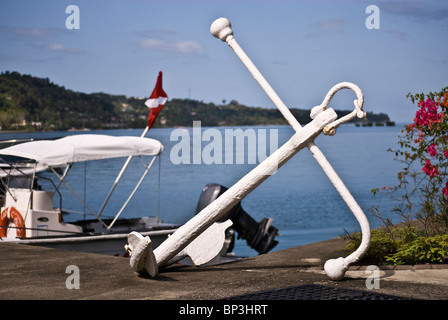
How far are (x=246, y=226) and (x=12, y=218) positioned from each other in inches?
202

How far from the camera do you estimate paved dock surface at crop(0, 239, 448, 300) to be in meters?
5.25

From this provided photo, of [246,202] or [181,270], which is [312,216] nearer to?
[246,202]

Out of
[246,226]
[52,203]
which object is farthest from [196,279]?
[246,226]

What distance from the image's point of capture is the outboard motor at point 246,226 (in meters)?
13.6

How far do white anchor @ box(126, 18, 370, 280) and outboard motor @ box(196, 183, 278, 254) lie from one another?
23.9 ft

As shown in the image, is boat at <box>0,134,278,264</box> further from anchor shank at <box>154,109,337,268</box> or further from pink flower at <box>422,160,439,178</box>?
pink flower at <box>422,160,439,178</box>

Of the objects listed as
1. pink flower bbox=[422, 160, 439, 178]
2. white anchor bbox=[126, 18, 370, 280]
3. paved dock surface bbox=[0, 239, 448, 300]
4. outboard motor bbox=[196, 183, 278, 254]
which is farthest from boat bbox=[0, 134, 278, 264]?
pink flower bbox=[422, 160, 439, 178]

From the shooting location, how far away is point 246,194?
5.96m

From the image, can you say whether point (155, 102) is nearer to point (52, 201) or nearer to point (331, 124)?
point (52, 201)

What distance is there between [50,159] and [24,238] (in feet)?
4.78

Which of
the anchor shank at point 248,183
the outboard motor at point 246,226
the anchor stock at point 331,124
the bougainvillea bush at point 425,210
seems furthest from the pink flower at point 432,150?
the outboard motor at point 246,226

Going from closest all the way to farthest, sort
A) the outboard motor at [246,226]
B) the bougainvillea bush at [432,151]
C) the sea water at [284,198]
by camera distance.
Result: the bougainvillea bush at [432,151]
the outboard motor at [246,226]
the sea water at [284,198]

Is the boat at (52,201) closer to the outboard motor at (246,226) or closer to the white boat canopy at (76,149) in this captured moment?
the white boat canopy at (76,149)

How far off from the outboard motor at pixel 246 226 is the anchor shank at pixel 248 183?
7.47m
